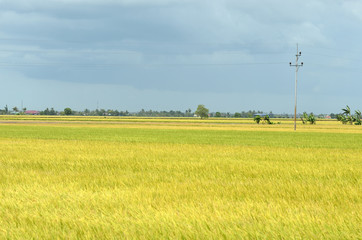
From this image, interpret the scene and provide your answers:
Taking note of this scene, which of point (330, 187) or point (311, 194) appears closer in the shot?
point (311, 194)

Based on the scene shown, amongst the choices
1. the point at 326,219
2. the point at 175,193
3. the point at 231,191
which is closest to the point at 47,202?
the point at 175,193

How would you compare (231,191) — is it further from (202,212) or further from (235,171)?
(235,171)

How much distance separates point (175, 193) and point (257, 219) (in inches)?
125

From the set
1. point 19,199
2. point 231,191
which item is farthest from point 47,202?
point 231,191

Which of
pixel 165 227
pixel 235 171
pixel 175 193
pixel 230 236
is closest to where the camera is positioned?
pixel 230 236

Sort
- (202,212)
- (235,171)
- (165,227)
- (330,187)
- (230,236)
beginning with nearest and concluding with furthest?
(230,236), (165,227), (202,212), (330,187), (235,171)

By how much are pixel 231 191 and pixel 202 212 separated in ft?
8.95

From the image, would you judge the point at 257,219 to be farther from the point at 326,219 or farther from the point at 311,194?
the point at 311,194

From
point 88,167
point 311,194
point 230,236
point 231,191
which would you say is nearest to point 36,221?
point 230,236

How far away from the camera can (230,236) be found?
251 inches

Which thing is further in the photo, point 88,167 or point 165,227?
point 88,167

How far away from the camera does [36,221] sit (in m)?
7.70

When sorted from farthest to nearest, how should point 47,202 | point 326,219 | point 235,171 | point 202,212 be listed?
point 235,171
point 47,202
point 202,212
point 326,219

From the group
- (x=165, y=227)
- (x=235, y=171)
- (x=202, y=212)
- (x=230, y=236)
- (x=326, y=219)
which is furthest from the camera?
(x=235, y=171)
